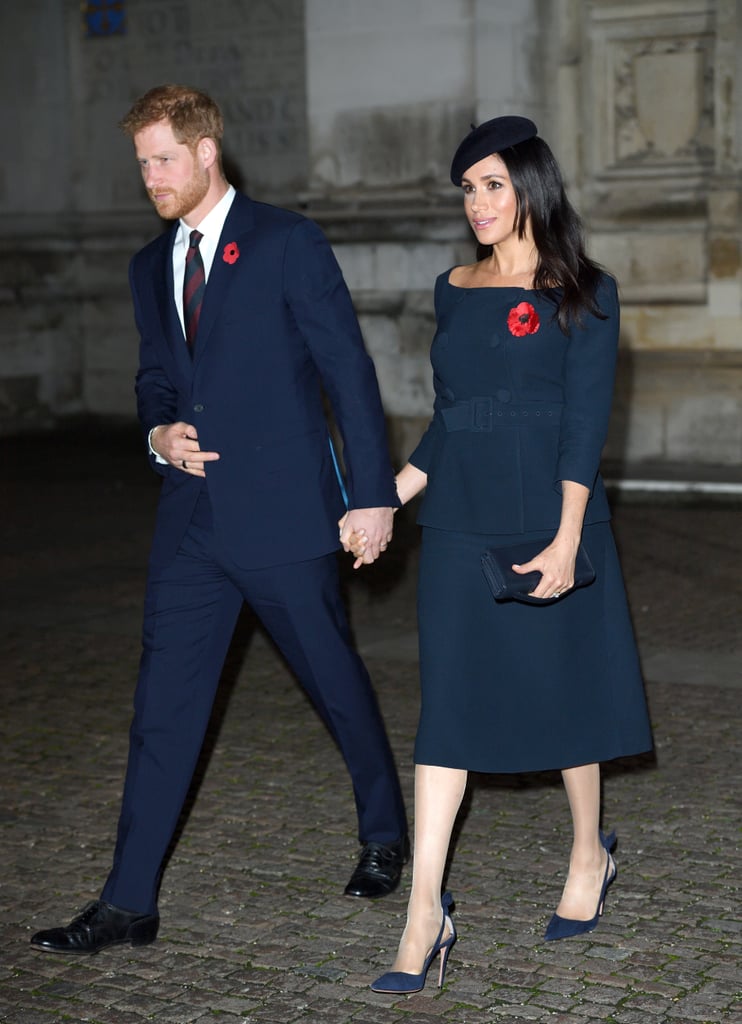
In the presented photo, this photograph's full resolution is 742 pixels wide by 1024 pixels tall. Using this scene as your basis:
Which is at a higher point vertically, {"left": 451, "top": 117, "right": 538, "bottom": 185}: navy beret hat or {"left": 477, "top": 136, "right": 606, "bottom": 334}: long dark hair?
{"left": 451, "top": 117, "right": 538, "bottom": 185}: navy beret hat

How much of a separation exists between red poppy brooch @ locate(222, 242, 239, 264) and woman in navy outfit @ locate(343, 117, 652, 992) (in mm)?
564

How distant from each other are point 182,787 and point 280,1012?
2.38ft

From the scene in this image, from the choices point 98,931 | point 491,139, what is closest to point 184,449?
point 491,139

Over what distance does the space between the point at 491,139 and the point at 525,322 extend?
15.6 inches

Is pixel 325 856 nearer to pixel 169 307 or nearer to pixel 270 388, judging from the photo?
pixel 270 388

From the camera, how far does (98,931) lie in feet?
13.8

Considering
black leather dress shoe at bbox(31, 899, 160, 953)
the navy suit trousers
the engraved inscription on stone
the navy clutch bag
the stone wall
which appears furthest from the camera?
the engraved inscription on stone

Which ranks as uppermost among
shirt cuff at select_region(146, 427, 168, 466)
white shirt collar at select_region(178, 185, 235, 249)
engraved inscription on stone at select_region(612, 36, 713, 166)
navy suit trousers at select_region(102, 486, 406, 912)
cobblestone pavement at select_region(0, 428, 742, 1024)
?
engraved inscription on stone at select_region(612, 36, 713, 166)

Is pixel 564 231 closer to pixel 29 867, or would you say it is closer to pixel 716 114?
pixel 29 867

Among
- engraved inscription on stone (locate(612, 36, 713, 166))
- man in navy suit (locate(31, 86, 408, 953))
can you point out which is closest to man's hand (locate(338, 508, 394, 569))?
man in navy suit (locate(31, 86, 408, 953))

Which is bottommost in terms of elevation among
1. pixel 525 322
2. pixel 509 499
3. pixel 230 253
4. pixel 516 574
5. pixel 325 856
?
pixel 325 856

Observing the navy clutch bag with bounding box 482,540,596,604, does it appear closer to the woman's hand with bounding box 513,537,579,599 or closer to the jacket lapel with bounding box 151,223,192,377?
the woman's hand with bounding box 513,537,579,599

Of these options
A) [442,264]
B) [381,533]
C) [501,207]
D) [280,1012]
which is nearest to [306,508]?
[381,533]

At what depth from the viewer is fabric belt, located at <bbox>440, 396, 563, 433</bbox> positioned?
3914 mm
